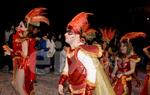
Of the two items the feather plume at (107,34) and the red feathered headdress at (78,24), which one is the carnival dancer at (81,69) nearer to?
the red feathered headdress at (78,24)

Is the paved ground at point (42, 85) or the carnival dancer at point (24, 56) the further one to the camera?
the paved ground at point (42, 85)

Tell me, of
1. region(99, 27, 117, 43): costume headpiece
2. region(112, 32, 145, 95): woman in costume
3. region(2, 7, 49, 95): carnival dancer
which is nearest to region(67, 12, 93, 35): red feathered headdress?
region(112, 32, 145, 95): woman in costume

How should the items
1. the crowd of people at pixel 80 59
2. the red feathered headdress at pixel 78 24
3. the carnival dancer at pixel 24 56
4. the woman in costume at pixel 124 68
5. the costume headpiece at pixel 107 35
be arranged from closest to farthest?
the crowd of people at pixel 80 59 < the red feathered headdress at pixel 78 24 < the woman in costume at pixel 124 68 < the carnival dancer at pixel 24 56 < the costume headpiece at pixel 107 35

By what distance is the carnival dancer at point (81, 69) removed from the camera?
5387 mm

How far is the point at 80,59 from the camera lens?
5531 mm

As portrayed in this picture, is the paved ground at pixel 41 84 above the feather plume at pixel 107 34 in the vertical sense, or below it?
below

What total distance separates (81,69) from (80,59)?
0.48ft

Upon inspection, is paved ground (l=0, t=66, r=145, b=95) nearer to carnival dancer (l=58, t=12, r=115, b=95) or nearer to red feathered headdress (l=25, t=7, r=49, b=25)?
red feathered headdress (l=25, t=7, r=49, b=25)

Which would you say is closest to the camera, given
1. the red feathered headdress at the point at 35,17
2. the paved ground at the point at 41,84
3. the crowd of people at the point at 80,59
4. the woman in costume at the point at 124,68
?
the crowd of people at the point at 80,59

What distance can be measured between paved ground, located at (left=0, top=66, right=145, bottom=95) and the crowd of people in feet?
2.94

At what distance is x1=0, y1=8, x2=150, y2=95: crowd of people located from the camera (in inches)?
218

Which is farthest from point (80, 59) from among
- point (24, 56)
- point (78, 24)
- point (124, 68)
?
point (24, 56)

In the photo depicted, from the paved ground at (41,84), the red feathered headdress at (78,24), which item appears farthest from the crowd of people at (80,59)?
the paved ground at (41,84)

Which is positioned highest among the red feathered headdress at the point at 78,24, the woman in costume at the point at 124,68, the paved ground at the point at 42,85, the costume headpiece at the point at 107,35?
the red feathered headdress at the point at 78,24
